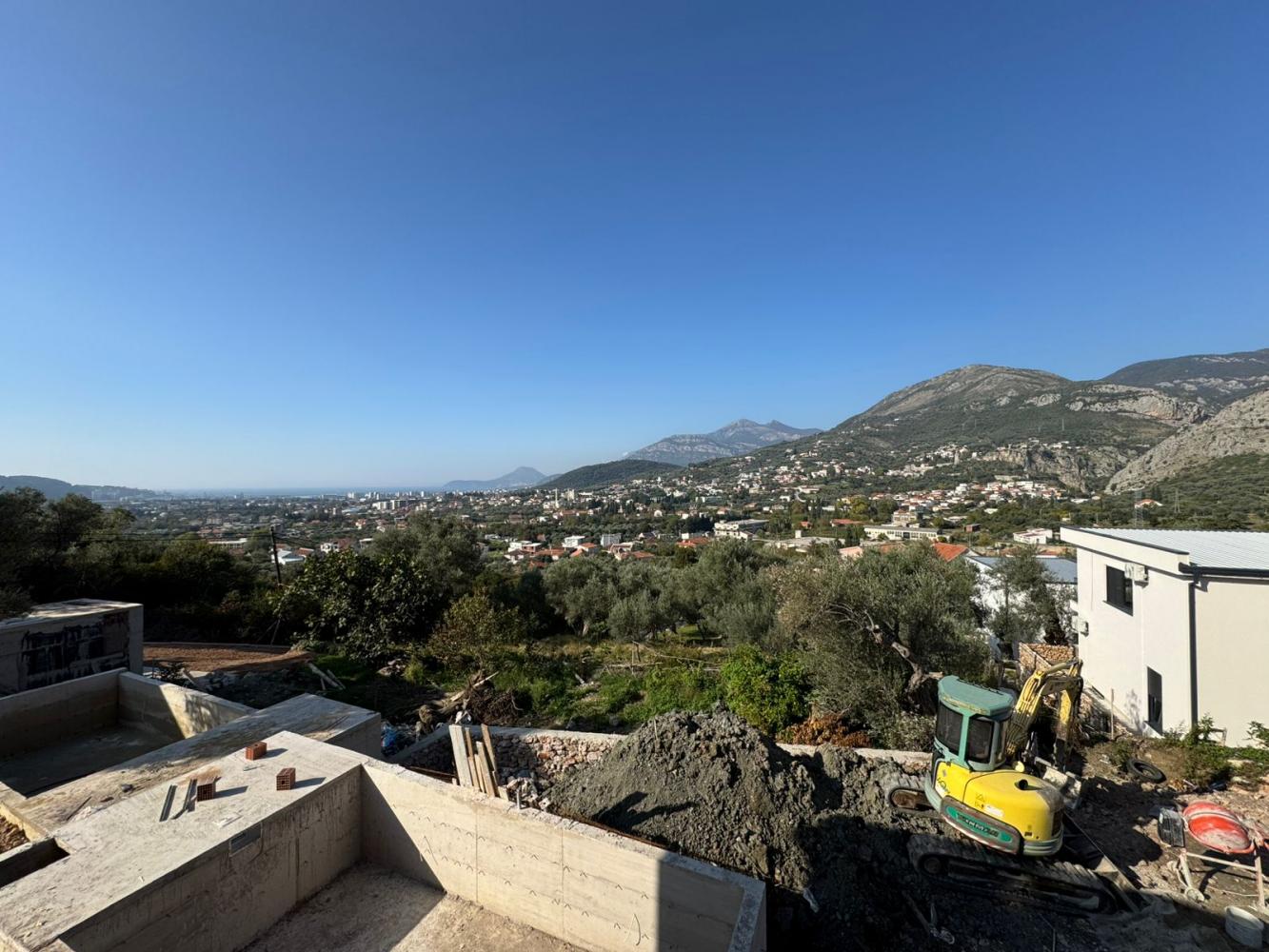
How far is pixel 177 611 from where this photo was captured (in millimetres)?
18719

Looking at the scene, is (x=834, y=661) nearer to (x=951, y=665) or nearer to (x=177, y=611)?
(x=951, y=665)

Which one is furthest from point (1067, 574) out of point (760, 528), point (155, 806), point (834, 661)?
point (760, 528)

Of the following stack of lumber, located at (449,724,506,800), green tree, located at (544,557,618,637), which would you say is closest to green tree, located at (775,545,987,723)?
stack of lumber, located at (449,724,506,800)

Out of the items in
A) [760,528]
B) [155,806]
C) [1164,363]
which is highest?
[1164,363]

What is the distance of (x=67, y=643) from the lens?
10.9 m

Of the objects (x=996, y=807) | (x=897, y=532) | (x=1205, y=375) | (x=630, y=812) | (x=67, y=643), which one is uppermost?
(x=1205, y=375)

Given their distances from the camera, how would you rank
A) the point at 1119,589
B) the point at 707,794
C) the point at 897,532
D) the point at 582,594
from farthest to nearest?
the point at 897,532 < the point at 582,594 < the point at 1119,589 < the point at 707,794

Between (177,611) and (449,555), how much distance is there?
9169mm

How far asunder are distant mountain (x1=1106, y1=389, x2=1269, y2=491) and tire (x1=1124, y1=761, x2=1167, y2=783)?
54979 millimetres

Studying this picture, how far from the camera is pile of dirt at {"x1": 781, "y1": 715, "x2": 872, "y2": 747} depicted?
30.6ft

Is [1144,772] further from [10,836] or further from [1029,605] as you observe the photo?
[10,836]

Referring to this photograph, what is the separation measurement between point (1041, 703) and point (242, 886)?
9702mm

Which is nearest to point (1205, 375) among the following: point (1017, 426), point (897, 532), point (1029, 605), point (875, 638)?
point (1017, 426)

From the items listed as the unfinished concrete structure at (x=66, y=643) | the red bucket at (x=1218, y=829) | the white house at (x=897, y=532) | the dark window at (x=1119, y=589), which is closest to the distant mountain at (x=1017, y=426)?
the white house at (x=897, y=532)
